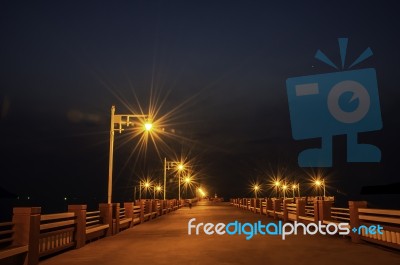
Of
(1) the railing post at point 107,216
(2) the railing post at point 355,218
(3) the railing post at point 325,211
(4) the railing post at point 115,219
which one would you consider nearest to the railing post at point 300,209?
(3) the railing post at point 325,211

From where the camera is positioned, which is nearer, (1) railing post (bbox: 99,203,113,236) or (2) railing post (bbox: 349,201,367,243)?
(2) railing post (bbox: 349,201,367,243)

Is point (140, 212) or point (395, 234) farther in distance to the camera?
point (140, 212)

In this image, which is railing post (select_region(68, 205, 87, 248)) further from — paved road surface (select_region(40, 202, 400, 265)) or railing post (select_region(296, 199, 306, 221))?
railing post (select_region(296, 199, 306, 221))

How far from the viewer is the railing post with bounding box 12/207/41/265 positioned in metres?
9.95

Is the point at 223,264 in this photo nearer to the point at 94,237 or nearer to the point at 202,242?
the point at 202,242

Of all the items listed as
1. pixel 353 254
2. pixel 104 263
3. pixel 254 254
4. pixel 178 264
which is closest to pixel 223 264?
pixel 178 264

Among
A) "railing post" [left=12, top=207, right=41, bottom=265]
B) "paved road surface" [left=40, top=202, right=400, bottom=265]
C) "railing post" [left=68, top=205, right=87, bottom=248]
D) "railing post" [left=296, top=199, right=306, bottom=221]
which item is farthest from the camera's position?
"railing post" [left=296, top=199, right=306, bottom=221]

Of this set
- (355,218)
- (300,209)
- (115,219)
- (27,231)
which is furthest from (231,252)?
(300,209)

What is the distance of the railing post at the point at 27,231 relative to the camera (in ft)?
32.7

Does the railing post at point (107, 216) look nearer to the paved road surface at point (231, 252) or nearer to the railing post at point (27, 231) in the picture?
the paved road surface at point (231, 252)

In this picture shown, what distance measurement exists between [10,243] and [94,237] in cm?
607

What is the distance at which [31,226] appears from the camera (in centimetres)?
1013

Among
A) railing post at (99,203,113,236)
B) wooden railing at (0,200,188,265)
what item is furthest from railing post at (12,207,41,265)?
railing post at (99,203,113,236)

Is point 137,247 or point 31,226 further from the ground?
point 31,226
